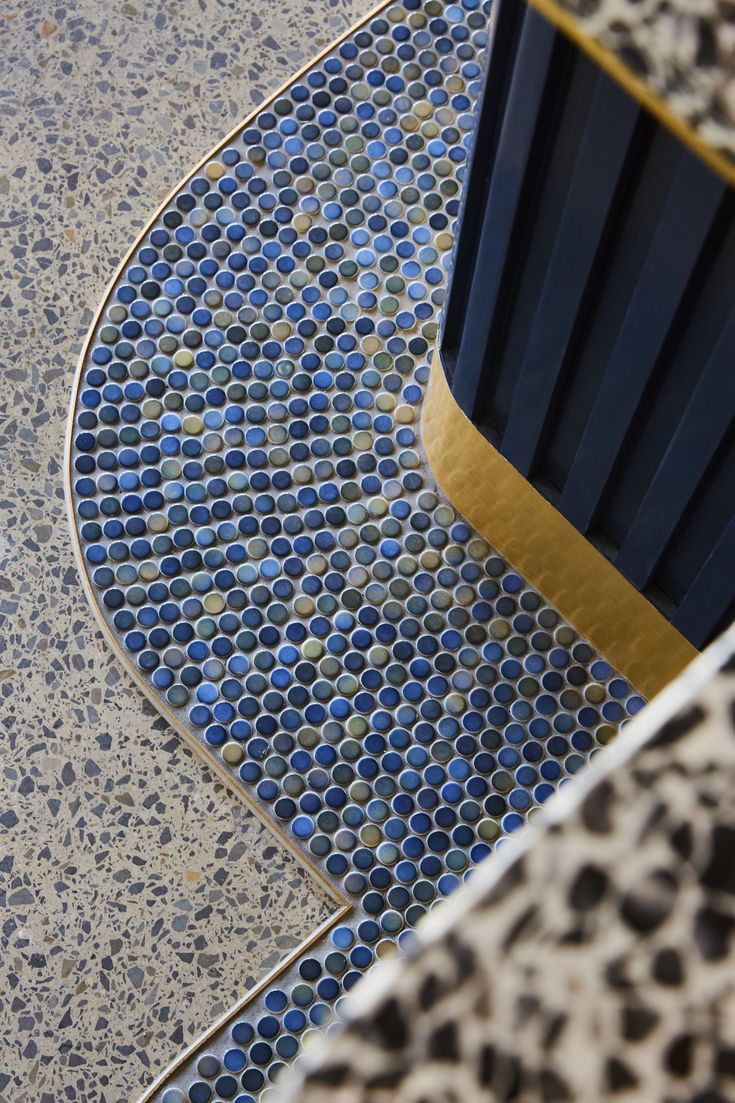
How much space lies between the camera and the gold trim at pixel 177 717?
81 cm

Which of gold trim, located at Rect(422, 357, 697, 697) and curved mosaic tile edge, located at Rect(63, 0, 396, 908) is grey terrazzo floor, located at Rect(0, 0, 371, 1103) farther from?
gold trim, located at Rect(422, 357, 697, 697)

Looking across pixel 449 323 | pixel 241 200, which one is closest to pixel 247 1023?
pixel 449 323

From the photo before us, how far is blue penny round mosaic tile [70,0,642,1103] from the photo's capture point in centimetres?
85

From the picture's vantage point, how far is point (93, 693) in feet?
2.99

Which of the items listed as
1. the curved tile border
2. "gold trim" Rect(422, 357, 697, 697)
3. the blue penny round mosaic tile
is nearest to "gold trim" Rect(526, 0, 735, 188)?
the curved tile border

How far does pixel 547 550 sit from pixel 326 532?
0.18m

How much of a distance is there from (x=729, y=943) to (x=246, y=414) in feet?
2.66

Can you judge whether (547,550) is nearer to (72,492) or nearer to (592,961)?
(72,492)

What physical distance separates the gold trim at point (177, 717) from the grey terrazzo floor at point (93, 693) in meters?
0.02

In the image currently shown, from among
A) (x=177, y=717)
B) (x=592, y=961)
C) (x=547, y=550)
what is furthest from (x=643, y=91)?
(x=177, y=717)

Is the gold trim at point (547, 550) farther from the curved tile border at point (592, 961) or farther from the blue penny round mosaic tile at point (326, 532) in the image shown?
the curved tile border at point (592, 961)

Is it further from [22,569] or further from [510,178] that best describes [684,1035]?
[22,569]

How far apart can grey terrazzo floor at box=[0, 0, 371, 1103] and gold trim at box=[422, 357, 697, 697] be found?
29cm

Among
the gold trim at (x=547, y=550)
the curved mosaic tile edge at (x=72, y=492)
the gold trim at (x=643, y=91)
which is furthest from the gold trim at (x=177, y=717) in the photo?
the gold trim at (x=643, y=91)
